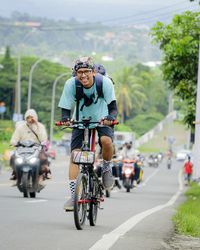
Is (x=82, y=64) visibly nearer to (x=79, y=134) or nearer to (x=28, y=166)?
(x=79, y=134)

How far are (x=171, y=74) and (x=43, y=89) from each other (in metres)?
111

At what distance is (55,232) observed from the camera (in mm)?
11789

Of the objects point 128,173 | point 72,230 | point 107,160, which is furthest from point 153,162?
point 72,230

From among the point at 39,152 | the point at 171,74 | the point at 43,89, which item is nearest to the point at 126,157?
the point at 171,74

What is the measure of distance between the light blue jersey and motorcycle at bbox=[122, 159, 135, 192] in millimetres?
19056

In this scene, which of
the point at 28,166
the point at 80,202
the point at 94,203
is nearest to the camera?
the point at 80,202

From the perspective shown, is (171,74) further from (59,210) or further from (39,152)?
(59,210)

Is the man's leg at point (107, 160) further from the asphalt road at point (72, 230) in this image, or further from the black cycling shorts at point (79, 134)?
the asphalt road at point (72, 230)

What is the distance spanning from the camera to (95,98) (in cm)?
1284

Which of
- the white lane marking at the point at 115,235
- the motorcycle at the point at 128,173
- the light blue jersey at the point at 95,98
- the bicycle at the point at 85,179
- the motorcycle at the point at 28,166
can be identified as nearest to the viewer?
the white lane marking at the point at 115,235

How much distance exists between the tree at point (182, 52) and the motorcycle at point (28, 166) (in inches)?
457

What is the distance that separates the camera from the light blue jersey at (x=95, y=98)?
41.9ft

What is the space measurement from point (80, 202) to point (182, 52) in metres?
19.7

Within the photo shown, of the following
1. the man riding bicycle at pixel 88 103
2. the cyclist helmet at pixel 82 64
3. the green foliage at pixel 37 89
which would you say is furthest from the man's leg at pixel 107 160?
the green foliage at pixel 37 89
